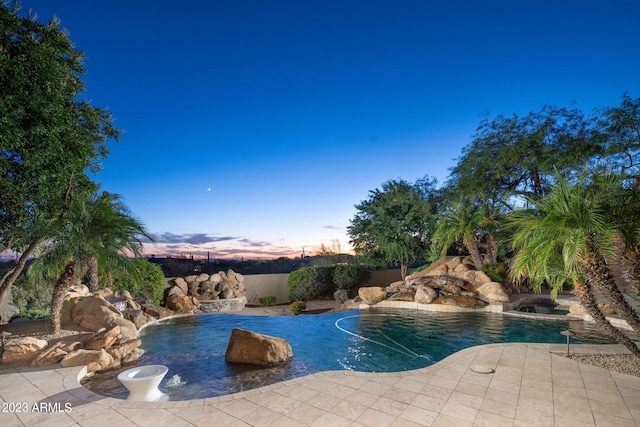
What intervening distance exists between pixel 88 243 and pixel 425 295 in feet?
39.3

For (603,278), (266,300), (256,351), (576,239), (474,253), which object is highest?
(576,239)

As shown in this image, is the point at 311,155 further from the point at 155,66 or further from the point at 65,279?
the point at 65,279

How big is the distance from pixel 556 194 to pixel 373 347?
5.45 m

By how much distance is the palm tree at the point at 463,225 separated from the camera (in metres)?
15.1

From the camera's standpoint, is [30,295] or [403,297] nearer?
[30,295]

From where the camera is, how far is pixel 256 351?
6.75 m

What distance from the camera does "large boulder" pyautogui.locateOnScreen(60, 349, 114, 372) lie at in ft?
18.8

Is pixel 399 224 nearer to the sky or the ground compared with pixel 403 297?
nearer to the sky

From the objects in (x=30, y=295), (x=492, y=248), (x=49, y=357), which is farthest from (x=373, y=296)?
(x=30, y=295)

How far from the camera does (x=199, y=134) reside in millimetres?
13750

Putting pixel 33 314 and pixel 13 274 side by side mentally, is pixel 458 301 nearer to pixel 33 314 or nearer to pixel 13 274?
pixel 13 274

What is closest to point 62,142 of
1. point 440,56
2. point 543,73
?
point 440,56

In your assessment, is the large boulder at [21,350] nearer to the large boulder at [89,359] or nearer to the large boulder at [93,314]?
the large boulder at [89,359]

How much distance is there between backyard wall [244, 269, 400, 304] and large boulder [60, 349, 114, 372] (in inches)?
499
